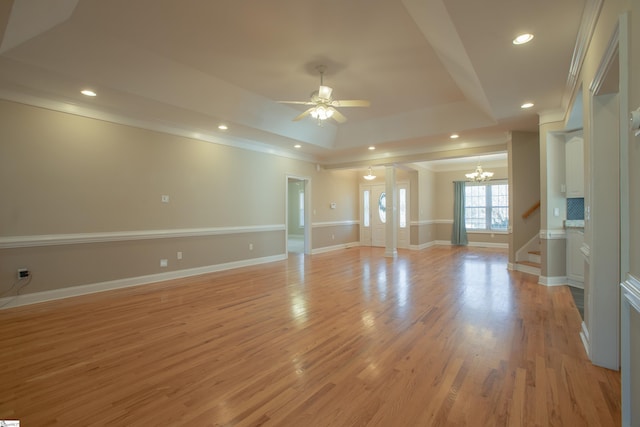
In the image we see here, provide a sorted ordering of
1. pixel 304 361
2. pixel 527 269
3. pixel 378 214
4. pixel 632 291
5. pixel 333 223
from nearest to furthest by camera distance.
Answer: pixel 632 291 → pixel 304 361 → pixel 527 269 → pixel 333 223 → pixel 378 214

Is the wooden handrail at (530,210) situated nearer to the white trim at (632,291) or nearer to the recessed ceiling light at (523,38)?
the recessed ceiling light at (523,38)

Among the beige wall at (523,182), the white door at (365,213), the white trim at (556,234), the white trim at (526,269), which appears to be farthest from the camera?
the white door at (365,213)

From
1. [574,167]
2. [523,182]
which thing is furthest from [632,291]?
[523,182]

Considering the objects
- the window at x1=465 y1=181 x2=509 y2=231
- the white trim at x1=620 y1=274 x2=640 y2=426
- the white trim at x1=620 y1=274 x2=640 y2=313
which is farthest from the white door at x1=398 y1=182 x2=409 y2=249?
the white trim at x1=620 y1=274 x2=640 y2=313

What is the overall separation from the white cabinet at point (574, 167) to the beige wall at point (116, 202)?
578 centimetres

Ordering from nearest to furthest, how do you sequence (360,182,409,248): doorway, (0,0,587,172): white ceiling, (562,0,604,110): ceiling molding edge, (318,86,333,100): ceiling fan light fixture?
(562,0,604,110): ceiling molding edge
(0,0,587,172): white ceiling
(318,86,333,100): ceiling fan light fixture
(360,182,409,248): doorway

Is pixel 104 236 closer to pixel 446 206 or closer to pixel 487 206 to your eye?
pixel 446 206

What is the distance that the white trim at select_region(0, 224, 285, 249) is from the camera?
394 centimetres

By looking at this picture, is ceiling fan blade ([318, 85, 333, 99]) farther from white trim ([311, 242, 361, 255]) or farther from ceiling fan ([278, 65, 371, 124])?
white trim ([311, 242, 361, 255])

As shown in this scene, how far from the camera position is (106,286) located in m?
4.69

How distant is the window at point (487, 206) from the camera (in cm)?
988

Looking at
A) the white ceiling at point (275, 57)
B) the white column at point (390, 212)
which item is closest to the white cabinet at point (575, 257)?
the white ceiling at point (275, 57)

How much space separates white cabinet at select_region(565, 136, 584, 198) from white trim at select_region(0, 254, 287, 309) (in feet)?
20.4

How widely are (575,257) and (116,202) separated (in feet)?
24.0
